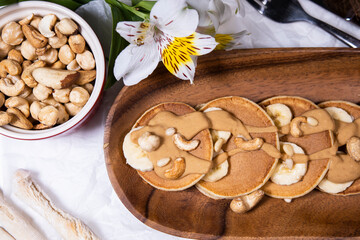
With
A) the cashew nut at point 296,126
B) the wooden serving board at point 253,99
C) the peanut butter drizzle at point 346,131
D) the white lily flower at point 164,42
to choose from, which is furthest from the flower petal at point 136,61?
the peanut butter drizzle at point 346,131

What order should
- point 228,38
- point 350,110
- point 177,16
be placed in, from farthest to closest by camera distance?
point 350,110 < point 228,38 < point 177,16

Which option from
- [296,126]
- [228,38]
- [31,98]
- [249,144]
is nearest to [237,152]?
[249,144]

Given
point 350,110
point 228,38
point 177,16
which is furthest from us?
point 350,110

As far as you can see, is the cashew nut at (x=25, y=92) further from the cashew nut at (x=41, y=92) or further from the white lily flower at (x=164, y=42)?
the white lily flower at (x=164, y=42)

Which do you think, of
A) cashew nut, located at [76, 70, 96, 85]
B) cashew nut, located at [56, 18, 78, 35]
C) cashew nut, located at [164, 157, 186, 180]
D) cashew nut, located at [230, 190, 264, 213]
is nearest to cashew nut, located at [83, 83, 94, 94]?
cashew nut, located at [76, 70, 96, 85]

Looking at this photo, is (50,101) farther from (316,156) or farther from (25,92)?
(316,156)

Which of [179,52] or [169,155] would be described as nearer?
[179,52]

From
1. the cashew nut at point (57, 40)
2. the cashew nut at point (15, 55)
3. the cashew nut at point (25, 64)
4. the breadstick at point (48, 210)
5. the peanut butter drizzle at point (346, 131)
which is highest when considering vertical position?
the cashew nut at point (57, 40)
